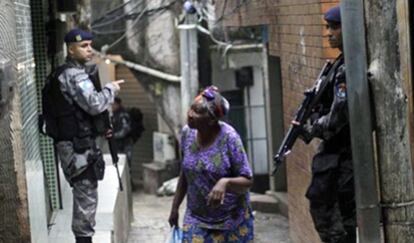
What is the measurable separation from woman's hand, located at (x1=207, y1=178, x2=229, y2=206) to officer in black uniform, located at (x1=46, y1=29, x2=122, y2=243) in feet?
4.47

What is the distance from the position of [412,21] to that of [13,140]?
3.24 meters

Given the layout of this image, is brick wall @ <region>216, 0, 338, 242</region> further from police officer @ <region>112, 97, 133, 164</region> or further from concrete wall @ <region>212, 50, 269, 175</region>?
police officer @ <region>112, 97, 133, 164</region>

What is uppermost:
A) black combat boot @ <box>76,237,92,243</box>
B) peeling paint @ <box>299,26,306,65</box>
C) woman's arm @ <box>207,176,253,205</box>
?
peeling paint @ <box>299,26,306,65</box>

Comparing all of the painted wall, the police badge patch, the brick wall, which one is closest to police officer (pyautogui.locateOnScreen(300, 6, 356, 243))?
the police badge patch

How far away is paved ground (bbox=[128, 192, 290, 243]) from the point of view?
9976 mm

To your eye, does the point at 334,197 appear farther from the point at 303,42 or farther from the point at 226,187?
the point at 303,42

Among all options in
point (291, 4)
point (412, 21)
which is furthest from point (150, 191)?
point (412, 21)

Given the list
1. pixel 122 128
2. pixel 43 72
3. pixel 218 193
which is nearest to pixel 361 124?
pixel 218 193

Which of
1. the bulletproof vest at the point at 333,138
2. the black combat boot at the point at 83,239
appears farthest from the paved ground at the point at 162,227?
the bulletproof vest at the point at 333,138

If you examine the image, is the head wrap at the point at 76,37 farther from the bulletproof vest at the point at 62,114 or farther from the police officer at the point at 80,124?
the bulletproof vest at the point at 62,114

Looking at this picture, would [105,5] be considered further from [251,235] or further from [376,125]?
[376,125]

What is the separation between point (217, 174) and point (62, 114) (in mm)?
1480

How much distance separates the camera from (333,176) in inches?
182

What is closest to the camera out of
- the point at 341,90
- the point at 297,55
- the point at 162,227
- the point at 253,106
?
the point at 341,90
